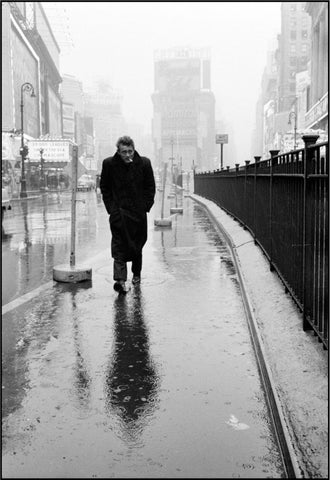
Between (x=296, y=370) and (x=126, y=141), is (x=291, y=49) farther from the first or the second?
(x=296, y=370)

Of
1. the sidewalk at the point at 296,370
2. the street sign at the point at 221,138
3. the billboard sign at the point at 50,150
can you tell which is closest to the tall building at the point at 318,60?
the billboard sign at the point at 50,150

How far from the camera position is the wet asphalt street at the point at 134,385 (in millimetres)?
3295

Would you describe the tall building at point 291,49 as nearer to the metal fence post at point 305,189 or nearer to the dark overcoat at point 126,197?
the dark overcoat at point 126,197

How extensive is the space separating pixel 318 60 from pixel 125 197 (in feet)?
310

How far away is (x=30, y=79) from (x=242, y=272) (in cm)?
11972

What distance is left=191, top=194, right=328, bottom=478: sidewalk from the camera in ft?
10.8

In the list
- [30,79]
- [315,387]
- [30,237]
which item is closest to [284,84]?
[30,79]

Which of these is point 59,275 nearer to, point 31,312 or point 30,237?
point 31,312

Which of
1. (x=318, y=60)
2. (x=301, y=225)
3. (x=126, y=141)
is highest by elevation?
(x=318, y=60)

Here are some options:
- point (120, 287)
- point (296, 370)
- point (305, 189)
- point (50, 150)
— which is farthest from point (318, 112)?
point (296, 370)

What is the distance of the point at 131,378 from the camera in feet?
15.1

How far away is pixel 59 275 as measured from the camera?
8586 mm

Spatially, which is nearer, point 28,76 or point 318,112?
point 318,112

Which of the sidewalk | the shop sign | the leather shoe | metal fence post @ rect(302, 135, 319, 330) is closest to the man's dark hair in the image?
the leather shoe
